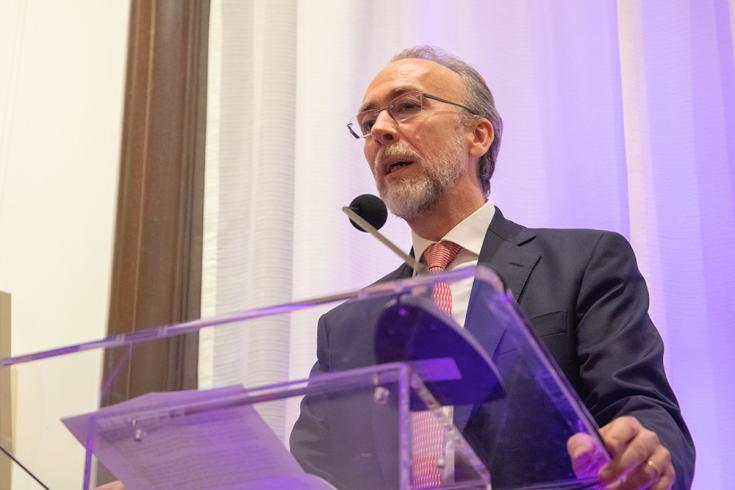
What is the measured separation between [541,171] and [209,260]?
0.72 metres

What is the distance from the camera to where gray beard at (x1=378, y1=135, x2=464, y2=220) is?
2004 mm

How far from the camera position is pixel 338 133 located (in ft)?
7.80

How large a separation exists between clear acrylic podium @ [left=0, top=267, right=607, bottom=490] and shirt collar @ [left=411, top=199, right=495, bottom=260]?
2.85ft

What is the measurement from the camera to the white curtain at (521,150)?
2.04 meters

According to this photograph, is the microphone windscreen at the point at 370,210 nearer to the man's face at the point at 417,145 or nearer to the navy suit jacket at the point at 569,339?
the navy suit jacket at the point at 569,339

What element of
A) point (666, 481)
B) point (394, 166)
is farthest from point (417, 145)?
point (666, 481)

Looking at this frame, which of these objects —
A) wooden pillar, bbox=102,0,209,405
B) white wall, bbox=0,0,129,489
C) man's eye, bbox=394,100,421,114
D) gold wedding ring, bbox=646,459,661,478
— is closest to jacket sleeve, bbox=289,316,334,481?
gold wedding ring, bbox=646,459,661,478

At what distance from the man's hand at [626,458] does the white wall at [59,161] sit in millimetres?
1457

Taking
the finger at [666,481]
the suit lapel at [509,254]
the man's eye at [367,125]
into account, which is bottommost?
the finger at [666,481]

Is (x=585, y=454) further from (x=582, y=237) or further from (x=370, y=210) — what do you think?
(x=582, y=237)

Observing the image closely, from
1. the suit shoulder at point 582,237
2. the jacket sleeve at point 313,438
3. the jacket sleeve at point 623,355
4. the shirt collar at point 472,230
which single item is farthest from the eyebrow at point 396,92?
the jacket sleeve at point 313,438

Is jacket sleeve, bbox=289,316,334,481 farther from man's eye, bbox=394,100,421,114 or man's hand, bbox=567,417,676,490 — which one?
man's eye, bbox=394,100,421,114

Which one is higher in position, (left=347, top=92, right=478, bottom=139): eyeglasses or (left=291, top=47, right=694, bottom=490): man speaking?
(left=347, top=92, right=478, bottom=139): eyeglasses

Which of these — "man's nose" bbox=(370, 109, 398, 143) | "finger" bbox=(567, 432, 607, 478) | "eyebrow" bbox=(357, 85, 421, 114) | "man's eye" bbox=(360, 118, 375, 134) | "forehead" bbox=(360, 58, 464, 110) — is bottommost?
"finger" bbox=(567, 432, 607, 478)
